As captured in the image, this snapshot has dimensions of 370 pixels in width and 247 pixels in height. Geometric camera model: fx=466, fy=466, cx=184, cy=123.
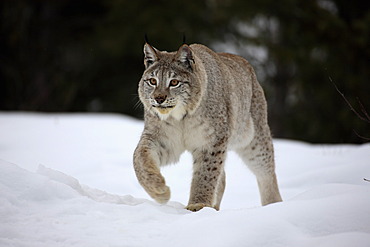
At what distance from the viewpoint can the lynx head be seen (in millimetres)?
4312

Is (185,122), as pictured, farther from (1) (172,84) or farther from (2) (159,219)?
(2) (159,219)

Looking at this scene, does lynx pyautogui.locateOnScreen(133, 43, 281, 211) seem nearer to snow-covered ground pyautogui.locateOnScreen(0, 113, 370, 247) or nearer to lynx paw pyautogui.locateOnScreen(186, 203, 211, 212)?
lynx paw pyautogui.locateOnScreen(186, 203, 211, 212)

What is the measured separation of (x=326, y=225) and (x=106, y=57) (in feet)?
44.7

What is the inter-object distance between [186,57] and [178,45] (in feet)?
32.4

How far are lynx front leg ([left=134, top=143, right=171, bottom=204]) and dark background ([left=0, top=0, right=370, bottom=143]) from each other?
29.0ft

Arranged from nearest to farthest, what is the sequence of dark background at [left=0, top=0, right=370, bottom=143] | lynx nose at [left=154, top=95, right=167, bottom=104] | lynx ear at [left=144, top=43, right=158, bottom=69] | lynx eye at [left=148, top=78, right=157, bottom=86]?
1. lynx nose at [left=154, top=95, right=167, bottom=104]
2. lynx eye at [left=148, top=78, right=157, bottom=86]
3. lynx ear at [left=144, top=43, right=158, bottom=69]
4. dark background at [left=0, top=0, right=370, bottom=143]

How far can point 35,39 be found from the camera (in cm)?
1525

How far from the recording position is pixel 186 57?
15.0 ft

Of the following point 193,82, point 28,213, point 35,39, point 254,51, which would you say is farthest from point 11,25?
point 28,213

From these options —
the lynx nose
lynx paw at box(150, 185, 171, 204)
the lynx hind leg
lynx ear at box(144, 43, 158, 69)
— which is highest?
lynx ear at box(144, 43, 158, 69)

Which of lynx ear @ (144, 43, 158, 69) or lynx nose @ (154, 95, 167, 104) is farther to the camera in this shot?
lynx ear @ (144, 43, 158, 69)

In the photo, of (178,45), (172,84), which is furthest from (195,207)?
(178,45)

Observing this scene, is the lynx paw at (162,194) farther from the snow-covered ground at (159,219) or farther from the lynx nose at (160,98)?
the lynx nose at (160,98)

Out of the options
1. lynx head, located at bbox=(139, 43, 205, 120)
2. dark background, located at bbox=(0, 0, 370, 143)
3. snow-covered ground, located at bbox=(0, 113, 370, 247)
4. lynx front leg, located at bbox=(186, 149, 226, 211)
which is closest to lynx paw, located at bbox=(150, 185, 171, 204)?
snow-covered ground, located at bbox=(0, 113, 370, 247)
